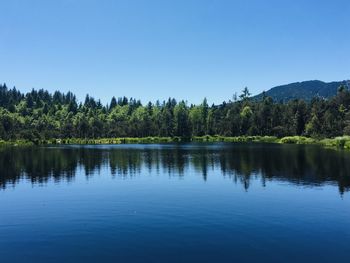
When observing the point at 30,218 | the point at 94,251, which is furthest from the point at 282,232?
the point at 30,218

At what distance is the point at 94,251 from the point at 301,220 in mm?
18819

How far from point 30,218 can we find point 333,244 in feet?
87.1

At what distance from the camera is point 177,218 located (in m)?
33.9

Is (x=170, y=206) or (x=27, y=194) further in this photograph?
(x=27, y=194)

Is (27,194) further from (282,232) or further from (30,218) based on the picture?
(282,232)

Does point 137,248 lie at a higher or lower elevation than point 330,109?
lower

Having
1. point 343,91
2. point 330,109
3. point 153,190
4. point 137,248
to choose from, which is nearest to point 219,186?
point 153,190

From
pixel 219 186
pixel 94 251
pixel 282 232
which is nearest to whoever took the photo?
pixel 94 251

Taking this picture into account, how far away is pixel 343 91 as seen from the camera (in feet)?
648

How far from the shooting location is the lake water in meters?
24.7

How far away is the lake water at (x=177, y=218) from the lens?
2473cm

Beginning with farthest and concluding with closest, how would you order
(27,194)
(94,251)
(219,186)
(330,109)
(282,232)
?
(330,109), (219,186), (27,194), (282,232), (94,251)

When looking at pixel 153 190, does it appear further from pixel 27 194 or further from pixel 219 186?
pixel 27 194

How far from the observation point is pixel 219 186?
175 feet
